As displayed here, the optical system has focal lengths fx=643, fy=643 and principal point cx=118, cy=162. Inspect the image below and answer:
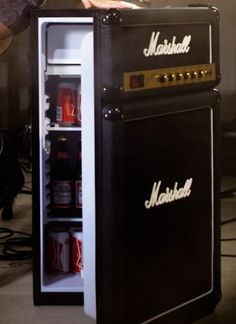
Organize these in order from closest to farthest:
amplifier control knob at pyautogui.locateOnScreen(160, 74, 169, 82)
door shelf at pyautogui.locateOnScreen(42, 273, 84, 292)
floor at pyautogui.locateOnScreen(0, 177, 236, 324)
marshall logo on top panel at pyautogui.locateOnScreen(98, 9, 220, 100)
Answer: marshall logo on top panel at pyautogui.locateOnScreen(98, 9, 220, 100), amplifier control knob at pyautogui.locateOnScreen(160, 74, 169, 82), floor at pyautogui.locateOnScreen(0, 177, 236, 324), door shelf at pyautogui.locateOnScreen(42, 273, 84, 292)

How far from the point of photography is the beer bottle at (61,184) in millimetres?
2037

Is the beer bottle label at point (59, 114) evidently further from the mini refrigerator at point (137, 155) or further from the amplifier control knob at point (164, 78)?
the amplifier control knob at point (164, 78)

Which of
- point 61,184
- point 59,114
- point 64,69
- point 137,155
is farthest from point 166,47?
point 61,184

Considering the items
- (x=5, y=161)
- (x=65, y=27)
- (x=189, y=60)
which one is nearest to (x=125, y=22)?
(x=189, y=60)

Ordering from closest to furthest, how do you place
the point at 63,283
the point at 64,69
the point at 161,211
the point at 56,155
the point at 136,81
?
the point at 136,81 → the point at 161,211 → the point at 64,69 → the point at 63,283 → the point at 56,155

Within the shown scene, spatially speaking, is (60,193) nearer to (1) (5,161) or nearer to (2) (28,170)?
(1) (5,161)

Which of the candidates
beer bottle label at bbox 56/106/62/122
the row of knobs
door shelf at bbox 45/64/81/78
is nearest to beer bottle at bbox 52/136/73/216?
beer bottle label at bbox 56/106/62/122

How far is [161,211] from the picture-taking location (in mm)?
1631

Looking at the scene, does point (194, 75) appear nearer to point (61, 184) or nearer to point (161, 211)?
point (161, 211)

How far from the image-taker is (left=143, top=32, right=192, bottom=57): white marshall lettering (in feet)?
5.11

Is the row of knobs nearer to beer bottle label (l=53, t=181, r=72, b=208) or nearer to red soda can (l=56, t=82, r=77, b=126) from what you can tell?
red soda can (l=56, t=82, r=77, b=126)

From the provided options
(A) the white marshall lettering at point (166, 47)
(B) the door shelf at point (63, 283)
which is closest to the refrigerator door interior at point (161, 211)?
(A) the white marshall lettering at point (166, 47)

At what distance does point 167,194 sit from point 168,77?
30cm

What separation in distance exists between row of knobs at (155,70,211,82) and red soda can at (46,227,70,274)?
0.67 m
